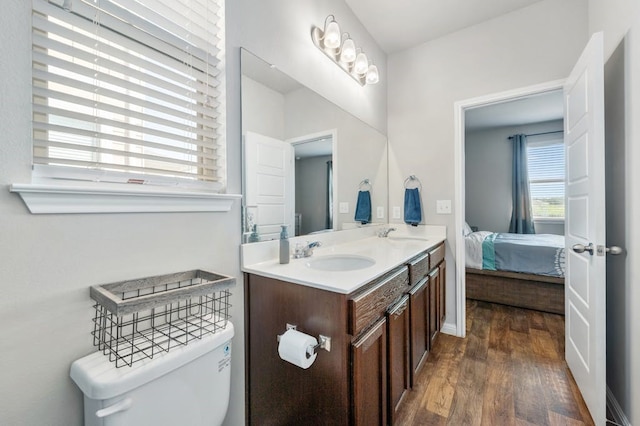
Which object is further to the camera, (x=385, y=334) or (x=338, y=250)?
(x=338, y=250)

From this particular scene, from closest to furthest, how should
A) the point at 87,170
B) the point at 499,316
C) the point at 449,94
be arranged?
the point at 87,170 < the point at 449,94 < the point at 499,316

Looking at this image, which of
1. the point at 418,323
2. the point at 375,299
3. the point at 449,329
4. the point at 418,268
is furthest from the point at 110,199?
the point at 449,329

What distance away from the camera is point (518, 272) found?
294 centimetres

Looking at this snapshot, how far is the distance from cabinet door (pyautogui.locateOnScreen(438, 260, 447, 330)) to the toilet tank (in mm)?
1727

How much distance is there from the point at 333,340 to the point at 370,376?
10.5 inches

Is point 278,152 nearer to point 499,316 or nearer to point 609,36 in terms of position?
point 609,36

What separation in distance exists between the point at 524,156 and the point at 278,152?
194 inches

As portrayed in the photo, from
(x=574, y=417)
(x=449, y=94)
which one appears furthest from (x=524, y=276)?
(x=449, y=94)

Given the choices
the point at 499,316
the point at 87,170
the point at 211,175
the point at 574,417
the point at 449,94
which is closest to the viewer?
the point at 87,170

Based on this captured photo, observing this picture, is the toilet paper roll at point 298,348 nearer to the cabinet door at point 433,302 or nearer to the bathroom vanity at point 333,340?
the bathroom vanity at point 333,340

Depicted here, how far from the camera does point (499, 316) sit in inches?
108

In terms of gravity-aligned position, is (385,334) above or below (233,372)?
above

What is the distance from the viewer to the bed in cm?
280

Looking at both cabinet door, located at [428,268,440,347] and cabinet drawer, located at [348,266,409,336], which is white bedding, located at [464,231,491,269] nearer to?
cabinet door, located at [428,268,440,347]
